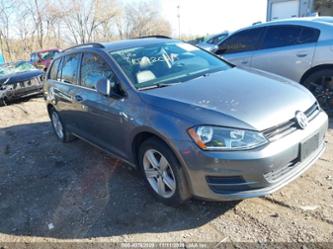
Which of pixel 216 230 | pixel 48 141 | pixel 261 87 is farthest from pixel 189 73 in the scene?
pixel 48 141

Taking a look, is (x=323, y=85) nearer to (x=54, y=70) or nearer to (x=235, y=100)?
(x=235, y=100)

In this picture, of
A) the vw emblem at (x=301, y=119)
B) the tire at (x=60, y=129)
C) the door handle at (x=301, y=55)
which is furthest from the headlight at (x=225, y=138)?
the door handle at (x=301, y=55)

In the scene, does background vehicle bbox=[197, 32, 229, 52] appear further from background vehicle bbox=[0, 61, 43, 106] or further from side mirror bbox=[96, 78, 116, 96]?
background vehicle bbox=[0, 61, 43, 106]

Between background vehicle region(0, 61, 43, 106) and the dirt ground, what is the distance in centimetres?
491

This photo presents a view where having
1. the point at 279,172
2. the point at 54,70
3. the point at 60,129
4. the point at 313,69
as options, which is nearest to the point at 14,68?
the point at 54,70

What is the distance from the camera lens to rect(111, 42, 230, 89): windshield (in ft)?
11.3

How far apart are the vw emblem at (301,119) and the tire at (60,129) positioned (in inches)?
148

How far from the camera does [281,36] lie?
5.64 meters

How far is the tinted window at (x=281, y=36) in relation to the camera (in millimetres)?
5449

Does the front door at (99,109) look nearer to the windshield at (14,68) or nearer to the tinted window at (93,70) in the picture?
the tinted window at (93,70)

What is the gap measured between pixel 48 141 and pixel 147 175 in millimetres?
3152

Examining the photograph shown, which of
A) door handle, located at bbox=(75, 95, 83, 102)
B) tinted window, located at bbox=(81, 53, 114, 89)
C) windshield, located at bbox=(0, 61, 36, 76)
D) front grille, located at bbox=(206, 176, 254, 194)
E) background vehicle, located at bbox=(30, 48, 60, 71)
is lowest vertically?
background vehicle, located at bbox=(30, 48, 60, 71)

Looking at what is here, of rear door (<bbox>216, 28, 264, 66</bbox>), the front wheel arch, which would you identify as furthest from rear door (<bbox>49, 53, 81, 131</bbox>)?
rear door (<bbox>216, 28, 264, 66</bbox>)

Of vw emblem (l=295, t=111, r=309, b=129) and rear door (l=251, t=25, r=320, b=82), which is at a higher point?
rear door (l=251, t=25, r=320, b=82)
